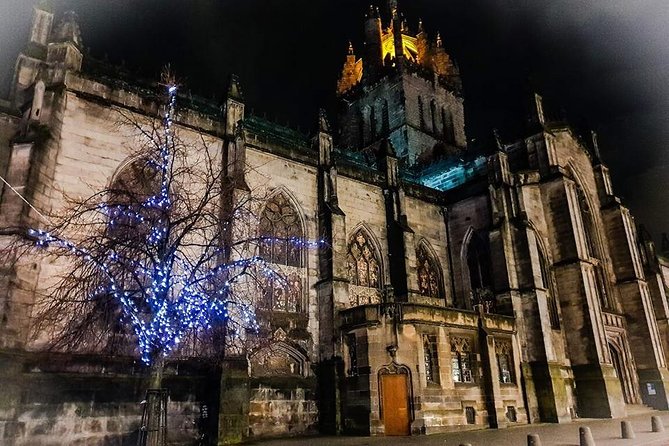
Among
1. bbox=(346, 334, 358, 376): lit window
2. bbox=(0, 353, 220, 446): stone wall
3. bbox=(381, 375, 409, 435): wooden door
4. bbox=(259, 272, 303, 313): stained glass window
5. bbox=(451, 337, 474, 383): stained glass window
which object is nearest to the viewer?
bbox=(0, 353, 220, 446): stone wall

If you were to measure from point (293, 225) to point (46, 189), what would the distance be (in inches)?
381

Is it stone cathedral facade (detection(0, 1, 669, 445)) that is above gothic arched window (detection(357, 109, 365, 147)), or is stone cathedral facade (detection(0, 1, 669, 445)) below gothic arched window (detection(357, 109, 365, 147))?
below

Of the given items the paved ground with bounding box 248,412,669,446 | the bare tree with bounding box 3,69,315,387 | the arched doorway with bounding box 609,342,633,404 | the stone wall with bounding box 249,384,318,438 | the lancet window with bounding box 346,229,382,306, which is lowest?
the paved ground with bounding box 248,412,669,446

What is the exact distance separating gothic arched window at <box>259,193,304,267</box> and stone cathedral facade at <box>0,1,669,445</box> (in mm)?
74

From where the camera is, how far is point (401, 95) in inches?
1597

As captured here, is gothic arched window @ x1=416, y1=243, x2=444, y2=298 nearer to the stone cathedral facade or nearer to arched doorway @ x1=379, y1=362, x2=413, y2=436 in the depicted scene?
the stone cathedral facade

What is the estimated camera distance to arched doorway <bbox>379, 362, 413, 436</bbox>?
55.0ft

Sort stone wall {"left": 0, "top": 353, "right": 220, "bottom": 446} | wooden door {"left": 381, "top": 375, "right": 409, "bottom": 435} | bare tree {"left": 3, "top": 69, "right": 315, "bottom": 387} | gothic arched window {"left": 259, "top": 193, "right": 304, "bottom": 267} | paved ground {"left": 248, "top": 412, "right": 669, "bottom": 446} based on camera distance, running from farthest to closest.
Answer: gothic arched window {"left": 259, "top": 193, "right": 304, "bottom": 267}
wooden door {"left": 381, "top": 375, "right": 409, "bottom": 435}
paved ground {"left": 248, "top": 412, "right": 669, "bottom": 446}
stone wall {"left": 0, "top": 353, "right": 220, "bottom": 446}
bare tree {"left": 3, "top": 69, "right": 315, "bottom": 387}

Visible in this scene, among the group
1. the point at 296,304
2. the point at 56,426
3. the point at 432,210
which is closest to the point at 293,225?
the point at 296,304

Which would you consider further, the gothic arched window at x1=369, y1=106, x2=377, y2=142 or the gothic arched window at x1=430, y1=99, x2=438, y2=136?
the gothic arched window at x1=369, y1=106, x2=377, y2=142

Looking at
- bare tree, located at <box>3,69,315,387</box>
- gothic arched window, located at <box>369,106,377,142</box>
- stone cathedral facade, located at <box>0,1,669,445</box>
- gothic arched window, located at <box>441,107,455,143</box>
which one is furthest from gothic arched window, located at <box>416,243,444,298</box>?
gothic arched window, located at <box>441,107,455,143</box>

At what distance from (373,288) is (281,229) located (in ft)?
18.4

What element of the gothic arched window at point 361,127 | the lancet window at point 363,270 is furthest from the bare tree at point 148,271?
the gothic arched window at point 361,127

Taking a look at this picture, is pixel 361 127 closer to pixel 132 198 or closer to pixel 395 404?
pixel 395 404
